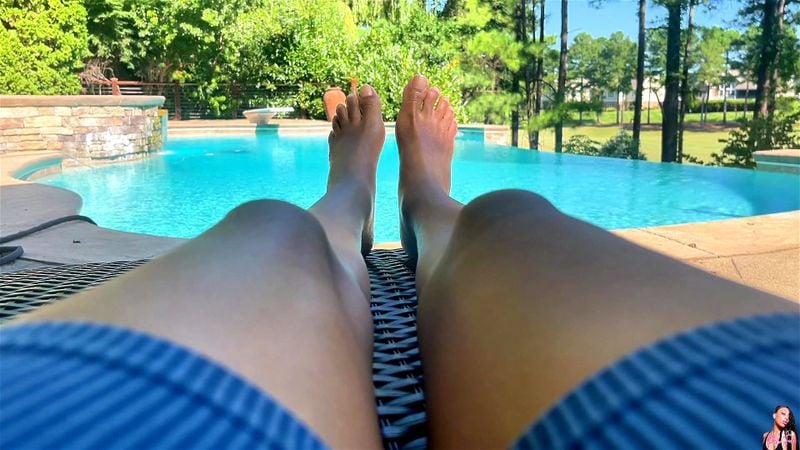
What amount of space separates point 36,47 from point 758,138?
882cm

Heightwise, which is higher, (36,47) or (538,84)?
(36,47)

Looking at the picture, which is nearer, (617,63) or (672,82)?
(672,82)

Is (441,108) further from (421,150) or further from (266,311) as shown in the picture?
(266,311)

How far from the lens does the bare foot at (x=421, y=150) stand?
1.29 meters

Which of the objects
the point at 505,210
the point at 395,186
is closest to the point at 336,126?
the point at 505,210

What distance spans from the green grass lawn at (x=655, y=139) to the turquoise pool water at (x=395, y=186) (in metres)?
2.17

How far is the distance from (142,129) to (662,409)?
288 inches

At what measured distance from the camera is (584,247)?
44 centimetres

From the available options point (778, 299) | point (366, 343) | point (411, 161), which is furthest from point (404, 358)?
point (411, 161)

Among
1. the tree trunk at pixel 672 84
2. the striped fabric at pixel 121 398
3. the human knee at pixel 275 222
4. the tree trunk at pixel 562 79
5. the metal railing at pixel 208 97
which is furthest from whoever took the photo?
the metal railing at pixel 208 97

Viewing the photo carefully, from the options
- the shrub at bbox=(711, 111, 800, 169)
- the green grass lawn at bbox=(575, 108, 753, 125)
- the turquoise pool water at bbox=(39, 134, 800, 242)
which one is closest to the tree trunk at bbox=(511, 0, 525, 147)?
the green grass lawn at bbox=(575, 108, 753, 125)

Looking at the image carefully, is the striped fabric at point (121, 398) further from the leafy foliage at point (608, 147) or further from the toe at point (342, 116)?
the leafy foliage at point (608, 147)

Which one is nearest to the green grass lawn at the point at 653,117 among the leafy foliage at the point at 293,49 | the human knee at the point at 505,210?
the leafy foliage at the point at 293,49

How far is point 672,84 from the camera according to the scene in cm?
824
